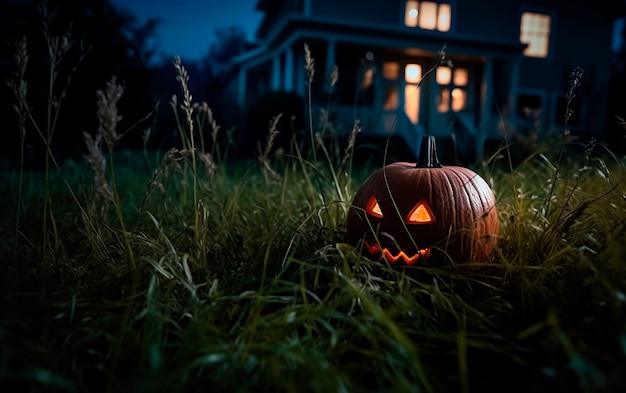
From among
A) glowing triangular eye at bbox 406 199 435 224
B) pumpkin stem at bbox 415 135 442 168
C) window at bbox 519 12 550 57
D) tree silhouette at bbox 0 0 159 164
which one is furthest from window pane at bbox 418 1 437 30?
glowing triangular eye at bbox 406 199 435 224

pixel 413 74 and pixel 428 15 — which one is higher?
pixel 428 15

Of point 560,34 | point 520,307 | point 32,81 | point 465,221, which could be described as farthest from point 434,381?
point 560,34

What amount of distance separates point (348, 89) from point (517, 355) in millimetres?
11937

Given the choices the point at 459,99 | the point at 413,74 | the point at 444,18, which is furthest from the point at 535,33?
the point at 413,74

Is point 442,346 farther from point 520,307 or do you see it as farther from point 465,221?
point 465,221

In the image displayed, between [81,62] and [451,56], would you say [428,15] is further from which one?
[81,62]

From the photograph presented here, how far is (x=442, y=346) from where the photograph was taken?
1.26 metres

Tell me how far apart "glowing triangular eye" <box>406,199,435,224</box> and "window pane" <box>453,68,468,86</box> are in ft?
40.5

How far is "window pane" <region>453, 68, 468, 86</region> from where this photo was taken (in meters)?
13.1

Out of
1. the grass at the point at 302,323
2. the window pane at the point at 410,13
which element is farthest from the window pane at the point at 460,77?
the grass at the point at 302,323

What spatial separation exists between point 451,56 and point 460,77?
1.24 metres

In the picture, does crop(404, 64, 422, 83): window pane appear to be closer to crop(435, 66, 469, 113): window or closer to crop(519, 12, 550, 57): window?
crop(435, 66, 469, 113): window

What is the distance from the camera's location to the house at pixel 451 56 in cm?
1109

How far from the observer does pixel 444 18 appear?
42.2 ft
